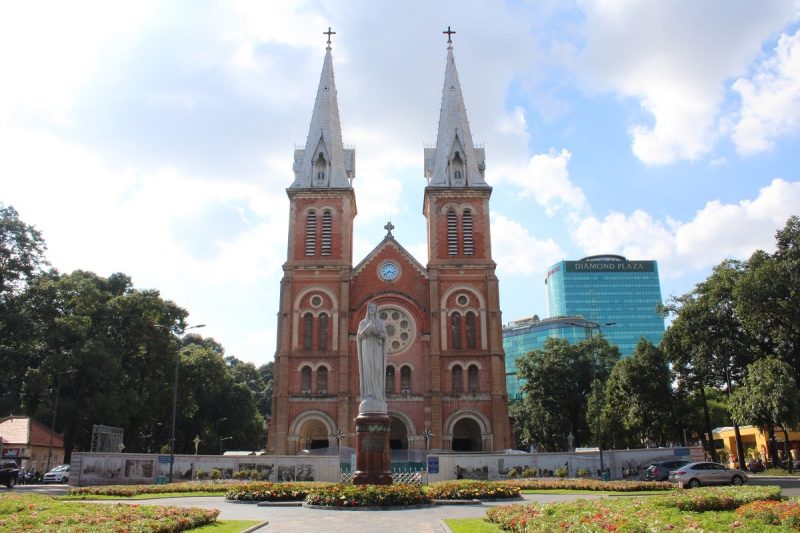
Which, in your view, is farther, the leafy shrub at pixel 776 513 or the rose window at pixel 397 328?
the rose window at pixel 397 328

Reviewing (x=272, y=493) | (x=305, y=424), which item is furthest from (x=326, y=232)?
(x=272, y=493)

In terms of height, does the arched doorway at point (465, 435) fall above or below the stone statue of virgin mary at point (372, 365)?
below

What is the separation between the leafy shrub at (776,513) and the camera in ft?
32.7

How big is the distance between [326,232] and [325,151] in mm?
6575

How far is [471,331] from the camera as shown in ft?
146

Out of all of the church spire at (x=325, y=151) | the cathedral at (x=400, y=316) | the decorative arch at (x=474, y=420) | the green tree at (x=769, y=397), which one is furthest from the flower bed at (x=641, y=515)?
the church spire at (x=325, y=151)

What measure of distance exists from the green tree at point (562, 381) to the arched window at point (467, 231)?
13342 millimetres

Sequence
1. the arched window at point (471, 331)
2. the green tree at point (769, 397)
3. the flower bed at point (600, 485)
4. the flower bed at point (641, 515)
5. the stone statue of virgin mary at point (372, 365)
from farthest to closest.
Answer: the arched window at point (471, 331) → the green tree at point (769, 397) → the flower bed at point (600, 485) → the stone statue of virgin mary at point (372, 365) → the flower bed at point (641, 515)

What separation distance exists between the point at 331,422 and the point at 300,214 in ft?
49.7

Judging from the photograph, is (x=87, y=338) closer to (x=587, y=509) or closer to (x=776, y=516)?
(x=587, y=509)

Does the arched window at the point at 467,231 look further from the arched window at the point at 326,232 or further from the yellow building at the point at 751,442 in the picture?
the yellow building at the point at 751,442

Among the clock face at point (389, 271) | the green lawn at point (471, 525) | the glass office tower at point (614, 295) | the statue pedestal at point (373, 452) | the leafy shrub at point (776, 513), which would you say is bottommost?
the green lawn at point (471, 525)

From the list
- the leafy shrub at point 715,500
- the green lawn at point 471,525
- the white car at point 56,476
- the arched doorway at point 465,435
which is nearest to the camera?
the green lawn at point 471,525

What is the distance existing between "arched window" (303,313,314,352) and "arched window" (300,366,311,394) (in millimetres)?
1347
